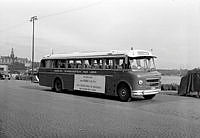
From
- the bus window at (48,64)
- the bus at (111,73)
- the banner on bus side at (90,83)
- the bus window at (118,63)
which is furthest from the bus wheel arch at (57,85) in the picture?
the bus window at (118,63)

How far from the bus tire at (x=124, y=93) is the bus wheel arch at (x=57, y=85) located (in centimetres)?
571

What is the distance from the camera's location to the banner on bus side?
16484 mm

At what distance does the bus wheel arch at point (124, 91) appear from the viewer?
14.7 meters

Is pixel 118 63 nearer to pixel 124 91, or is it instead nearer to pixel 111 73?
pixel 111 73

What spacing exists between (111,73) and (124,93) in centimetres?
149

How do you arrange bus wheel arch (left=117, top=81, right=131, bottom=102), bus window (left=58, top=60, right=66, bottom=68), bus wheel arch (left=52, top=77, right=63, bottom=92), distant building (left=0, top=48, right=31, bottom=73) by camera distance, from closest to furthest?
bus wheel arch (left=117, top=81, right=131, bottom=102), bus window (left=58, top=60, right=66, bottom=68), bus wheel arch (left=52, top=77, right=63, bottom=92), distant building (left=0, top=48, right=31, bottom=73)

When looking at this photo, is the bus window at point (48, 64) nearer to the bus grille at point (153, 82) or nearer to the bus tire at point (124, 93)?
the bus tire at point (124, 93)

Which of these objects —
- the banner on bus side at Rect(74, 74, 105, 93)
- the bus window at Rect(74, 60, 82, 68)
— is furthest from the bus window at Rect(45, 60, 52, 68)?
the banner on bus side at Rect(74, 74, 105, 93)

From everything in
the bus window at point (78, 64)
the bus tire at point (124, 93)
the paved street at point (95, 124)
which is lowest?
the paved street at point (95, 124)

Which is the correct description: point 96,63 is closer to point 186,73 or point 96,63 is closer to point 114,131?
point 186,73

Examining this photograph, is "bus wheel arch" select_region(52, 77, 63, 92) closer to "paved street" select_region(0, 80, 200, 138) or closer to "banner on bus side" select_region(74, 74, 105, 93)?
"banner on bus side" select_region(74, 74, 105, 93)

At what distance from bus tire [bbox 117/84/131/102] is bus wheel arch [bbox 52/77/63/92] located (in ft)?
18.7

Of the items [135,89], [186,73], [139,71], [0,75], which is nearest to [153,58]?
[139,71]

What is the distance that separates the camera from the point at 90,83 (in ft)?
56.7
